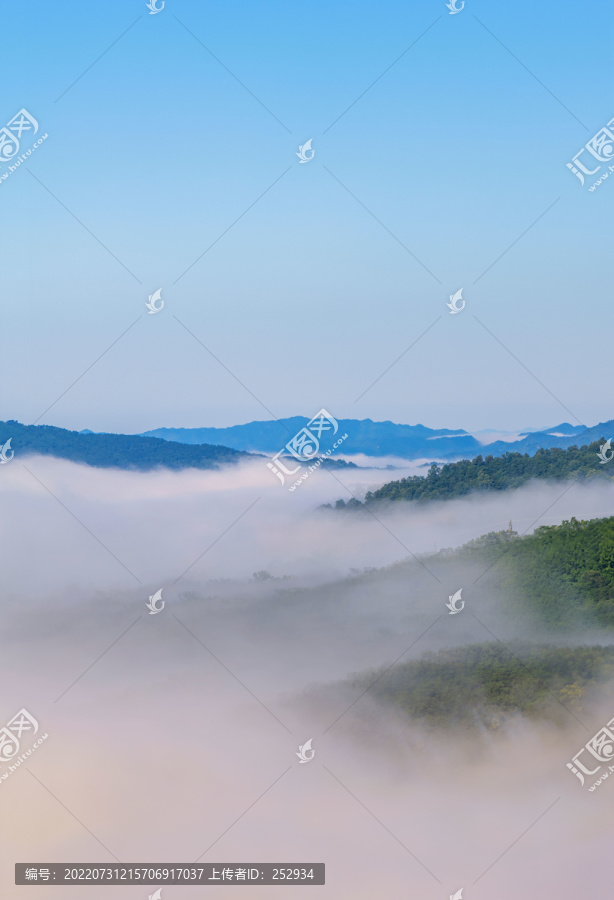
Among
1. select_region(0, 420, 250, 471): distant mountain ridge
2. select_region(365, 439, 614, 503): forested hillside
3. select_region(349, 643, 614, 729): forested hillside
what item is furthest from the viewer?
select_region(0, 420, 250, 471): distant mountain ridge

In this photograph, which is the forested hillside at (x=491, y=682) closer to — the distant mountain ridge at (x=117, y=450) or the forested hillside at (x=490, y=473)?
the forested hillside at (x=490, y=473)

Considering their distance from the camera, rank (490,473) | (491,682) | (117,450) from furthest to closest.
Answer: (117,450), (490,473), (491,682)

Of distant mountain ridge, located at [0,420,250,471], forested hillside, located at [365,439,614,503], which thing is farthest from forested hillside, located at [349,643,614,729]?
distant mountain ridge, located at [0,420,250,471]

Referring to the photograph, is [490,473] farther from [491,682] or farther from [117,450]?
[117,450]

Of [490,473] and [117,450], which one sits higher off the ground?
[117,450]

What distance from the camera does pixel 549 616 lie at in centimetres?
980

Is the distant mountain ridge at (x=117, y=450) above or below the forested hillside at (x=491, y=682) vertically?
above

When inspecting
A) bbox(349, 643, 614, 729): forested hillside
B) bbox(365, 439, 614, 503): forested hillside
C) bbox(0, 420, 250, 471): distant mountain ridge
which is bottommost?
bbox(349, 643, 614, 729): forested hillside

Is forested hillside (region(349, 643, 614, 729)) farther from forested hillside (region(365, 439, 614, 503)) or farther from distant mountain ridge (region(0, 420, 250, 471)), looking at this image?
distant mountain ridge (region(0, 420, 250, 471))

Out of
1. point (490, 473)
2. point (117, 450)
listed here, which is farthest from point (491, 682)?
point (117, 450)

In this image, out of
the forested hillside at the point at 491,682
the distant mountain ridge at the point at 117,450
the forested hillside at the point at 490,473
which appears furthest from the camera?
the distant mountain ridge at the point at 117,450

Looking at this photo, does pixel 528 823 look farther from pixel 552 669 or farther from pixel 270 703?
pixel 270 703

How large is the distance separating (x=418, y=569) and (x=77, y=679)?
490 centimetres

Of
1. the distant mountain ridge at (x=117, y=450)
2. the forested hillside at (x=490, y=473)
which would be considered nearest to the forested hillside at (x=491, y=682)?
the forested hillside at (x=490, y=473)
